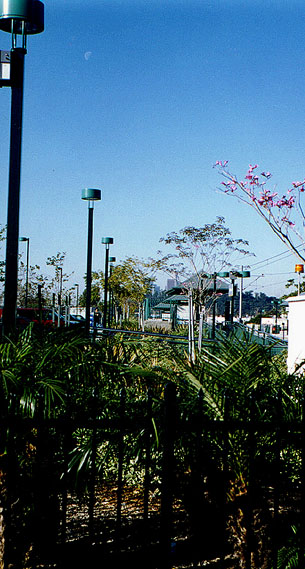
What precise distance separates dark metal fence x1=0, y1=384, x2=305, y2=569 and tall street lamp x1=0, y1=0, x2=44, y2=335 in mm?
1832

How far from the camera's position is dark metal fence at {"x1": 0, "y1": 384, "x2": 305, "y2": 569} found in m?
2.55

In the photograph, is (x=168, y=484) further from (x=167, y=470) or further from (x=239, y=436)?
(x=239, y=436)

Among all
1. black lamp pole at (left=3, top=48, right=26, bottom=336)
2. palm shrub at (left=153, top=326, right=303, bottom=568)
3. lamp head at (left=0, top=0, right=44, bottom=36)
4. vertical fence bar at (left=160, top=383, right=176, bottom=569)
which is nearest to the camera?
vertical fence bar at (left=160, top=383, right=176, bottom=569)

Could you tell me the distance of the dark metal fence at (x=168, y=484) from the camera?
255 cm

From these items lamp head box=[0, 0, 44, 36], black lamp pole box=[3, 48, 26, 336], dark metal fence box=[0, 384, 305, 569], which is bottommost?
dark metal fence box=[0, 384, 305, 569]

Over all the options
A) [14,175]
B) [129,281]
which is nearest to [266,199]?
[14,175]

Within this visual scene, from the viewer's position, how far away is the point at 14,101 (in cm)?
497

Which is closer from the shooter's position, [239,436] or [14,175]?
[239,436]

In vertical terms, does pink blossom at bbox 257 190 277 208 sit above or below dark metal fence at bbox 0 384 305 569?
above

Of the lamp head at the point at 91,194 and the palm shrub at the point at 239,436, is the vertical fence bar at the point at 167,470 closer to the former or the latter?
the palm shrub at the point at 239,436

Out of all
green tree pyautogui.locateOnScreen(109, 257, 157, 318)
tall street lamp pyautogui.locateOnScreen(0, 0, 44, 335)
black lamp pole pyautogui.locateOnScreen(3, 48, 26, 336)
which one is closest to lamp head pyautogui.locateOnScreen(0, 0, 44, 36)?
tall street lamp pyautogui.locateOnScreen(0, 0, 44, 335)

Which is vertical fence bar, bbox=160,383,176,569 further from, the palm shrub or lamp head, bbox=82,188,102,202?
lamp head, bbox=82,188,102,202

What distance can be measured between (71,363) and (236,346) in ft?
3.71

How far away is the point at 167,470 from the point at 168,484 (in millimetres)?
75
